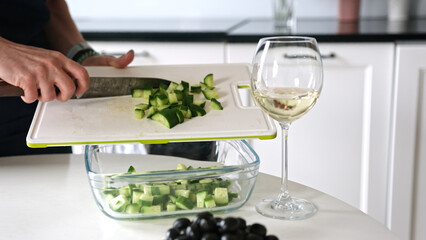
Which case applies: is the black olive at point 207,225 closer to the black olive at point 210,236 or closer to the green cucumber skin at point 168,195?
the black olive at point 210,236

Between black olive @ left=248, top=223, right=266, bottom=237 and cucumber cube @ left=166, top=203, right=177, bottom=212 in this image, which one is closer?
black olive @ left=248, top=223, right=266, bottom=237

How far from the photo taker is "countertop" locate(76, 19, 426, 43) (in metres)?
2.15

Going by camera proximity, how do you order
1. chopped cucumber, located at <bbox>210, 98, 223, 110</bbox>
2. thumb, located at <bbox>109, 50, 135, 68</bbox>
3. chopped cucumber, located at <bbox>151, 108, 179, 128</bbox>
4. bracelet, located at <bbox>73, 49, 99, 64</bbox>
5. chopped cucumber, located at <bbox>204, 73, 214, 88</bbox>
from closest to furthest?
chopped cucumber, located at <bbox>151, 108, 179, 128</bbox>, chopped cucumber, located at <bbox>210, 98, 223, 110</bbox>, chopped cucumber, located at <bbox>204, 73, 214, 88</bbox>, thumb, located at <bbox>109, 50, 135, 68</bbox>, bracelet, located at <bbox>73, 49, 99, 64</bbox>

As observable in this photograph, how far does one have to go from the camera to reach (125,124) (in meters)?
1.00

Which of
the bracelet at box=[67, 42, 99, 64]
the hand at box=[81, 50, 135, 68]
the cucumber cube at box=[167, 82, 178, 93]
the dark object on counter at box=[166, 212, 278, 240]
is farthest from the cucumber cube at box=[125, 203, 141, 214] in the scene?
the bracelet at box=[67, 42, 99, 64]

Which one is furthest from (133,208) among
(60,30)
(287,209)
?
(60,30)

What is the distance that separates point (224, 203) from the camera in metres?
0.91

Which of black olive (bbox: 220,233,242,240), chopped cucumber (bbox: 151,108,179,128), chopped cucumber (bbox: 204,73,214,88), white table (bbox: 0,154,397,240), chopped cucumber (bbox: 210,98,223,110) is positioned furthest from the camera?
chopped cucumber (bbox: 204,73,214,88)

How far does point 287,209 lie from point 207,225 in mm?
299

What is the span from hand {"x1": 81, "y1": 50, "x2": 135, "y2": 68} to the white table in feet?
1.21

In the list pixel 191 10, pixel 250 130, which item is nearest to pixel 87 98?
pixel 250 130

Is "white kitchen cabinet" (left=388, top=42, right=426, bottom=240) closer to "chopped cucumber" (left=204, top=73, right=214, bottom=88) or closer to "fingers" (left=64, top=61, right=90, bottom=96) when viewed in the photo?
"chopped cucumber" (left=204, top=73, right=214, bottom=88)

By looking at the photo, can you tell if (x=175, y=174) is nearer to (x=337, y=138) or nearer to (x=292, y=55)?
(x=292, y=55)

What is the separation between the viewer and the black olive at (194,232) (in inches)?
25.2
